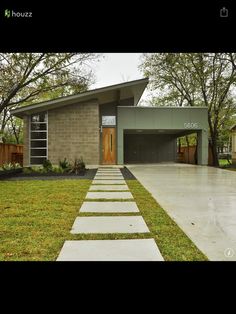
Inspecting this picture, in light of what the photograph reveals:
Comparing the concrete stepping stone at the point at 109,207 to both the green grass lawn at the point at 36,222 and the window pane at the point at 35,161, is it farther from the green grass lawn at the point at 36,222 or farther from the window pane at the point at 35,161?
the window pane at the point at 35,161

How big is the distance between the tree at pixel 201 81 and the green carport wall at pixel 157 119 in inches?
48.0

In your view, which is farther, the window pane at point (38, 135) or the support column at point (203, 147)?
the support column at point (203, 147)

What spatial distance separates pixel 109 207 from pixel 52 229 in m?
1.20

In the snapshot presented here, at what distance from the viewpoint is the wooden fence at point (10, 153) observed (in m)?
12.4

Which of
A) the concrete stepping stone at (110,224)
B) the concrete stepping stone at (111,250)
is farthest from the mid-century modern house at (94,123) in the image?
the concrete stepping stone at (111,250)

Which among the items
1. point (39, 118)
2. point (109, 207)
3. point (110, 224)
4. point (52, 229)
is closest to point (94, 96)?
point (39, 118)

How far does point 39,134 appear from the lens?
46.0 ft

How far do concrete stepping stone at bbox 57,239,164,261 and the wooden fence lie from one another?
11025mm

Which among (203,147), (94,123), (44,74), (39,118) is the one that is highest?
(44,74)

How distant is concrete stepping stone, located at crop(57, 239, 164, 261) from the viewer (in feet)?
6.15

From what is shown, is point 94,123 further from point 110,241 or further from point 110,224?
point 110,241
